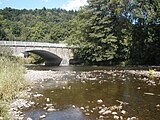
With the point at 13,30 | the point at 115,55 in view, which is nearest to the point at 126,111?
the point at 115,55

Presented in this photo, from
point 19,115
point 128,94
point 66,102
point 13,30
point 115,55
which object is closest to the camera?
point 19,115

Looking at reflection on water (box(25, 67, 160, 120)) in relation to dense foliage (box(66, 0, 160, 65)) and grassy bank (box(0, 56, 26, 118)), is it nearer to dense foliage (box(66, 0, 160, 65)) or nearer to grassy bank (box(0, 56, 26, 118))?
grassy bank (box(0, 56, 26, 118))

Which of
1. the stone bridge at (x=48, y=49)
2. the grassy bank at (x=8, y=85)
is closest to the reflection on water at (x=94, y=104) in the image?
the grassy bank at (x=8, y=85)

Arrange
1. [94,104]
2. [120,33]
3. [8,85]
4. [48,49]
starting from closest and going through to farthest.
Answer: [94,104] → [8,85] → [120,33] → [48,49]

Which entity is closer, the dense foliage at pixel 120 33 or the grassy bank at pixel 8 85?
the grassy bank at pixel 8 85

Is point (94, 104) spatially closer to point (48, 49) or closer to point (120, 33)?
point (120, 33)

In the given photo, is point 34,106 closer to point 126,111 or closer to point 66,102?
point 66,102

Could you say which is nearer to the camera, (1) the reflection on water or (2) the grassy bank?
(1) the reflection on water

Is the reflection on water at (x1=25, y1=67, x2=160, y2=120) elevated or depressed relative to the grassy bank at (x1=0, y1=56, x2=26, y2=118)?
depressed

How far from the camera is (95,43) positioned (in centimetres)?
5250

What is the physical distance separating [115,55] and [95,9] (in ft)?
31.3

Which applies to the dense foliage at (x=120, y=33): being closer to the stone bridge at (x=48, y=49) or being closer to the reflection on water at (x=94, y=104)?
the stone bridge at (x=48, y=49)

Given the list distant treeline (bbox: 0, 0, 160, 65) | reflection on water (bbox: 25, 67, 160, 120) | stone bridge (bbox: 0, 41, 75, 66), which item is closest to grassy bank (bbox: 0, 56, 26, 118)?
reflection on water (bbox: 25, 67, 160, 120)

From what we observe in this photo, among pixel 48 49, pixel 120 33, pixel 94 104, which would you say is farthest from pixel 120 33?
pixel 94 104
